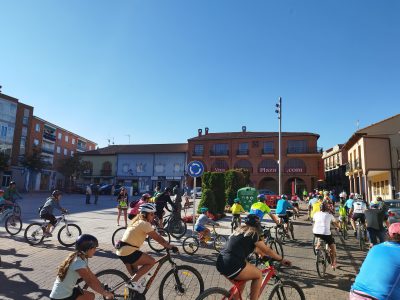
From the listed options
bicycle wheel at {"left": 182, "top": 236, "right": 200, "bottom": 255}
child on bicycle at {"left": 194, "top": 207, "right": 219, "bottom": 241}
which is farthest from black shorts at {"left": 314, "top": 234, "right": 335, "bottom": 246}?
child on bicycle at {"left": 194, "top": 207, "right": 219, "bottom": 241}

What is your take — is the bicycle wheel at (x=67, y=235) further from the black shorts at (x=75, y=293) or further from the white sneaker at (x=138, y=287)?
the black shorts at (x=75, y=293)

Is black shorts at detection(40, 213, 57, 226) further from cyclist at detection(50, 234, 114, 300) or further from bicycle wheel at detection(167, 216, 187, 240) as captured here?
cyclist at detection(50, 234, 114, 300)

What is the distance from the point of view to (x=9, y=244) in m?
9.29

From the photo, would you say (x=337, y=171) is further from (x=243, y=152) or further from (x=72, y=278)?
(x=72, y=278)

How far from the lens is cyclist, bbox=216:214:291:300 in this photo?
3.89 meters

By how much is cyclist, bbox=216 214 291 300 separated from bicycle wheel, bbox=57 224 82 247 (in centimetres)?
686

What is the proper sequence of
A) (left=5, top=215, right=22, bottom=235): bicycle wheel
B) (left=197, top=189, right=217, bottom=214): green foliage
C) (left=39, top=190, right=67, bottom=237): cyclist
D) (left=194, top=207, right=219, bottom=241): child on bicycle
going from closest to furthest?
(left=39, top=190, right=67, bottom=237): cyclist → (left=194, top=207, right=219, bottom=241): child on bicycle → (left=5, top=215, right=22, bottom=235): bicycle wheel → (left=197, top=189, right=217, bottom=214): green foliage

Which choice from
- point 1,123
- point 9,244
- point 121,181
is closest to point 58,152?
point 121,181

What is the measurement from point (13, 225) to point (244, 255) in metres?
9.93

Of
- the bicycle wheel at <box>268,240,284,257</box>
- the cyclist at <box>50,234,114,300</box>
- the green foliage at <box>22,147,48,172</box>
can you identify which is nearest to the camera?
the cyclist at <box>50,234,114,300</box>

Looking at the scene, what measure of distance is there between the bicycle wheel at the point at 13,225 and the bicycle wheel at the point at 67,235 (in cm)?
249

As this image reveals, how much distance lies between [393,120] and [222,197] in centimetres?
2226

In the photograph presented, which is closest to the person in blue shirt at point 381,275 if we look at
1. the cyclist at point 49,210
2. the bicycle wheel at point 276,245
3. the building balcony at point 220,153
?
the bicycle wheel at point 276,245

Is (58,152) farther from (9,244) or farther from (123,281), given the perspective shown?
(123,281)
